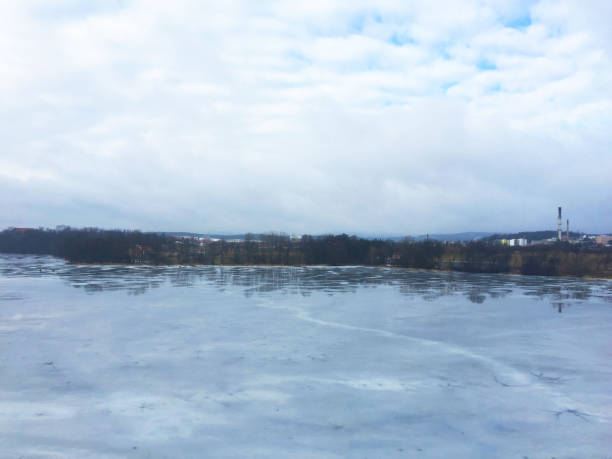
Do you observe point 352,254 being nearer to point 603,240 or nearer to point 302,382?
point 302,382

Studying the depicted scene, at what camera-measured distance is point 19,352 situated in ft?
23.3

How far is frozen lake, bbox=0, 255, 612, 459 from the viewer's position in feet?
13.4

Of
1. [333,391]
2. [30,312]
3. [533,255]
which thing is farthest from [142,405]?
[533,255]

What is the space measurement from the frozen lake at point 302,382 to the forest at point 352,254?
1684 cm

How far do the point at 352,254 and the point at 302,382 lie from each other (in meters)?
30.2

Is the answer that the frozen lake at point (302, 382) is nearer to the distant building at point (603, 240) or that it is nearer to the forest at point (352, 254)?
the forest at point (352, 254)

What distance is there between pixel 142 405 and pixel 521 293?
14279mm

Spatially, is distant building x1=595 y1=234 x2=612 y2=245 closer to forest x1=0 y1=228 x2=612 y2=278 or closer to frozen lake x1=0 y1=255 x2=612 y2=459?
forest x1=0 y1=228 x2=612 y2=278

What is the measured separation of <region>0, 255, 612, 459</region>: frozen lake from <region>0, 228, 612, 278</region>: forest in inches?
663

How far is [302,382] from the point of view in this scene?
5719 millimetres

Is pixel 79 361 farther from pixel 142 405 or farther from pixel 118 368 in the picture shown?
pixel 142 405

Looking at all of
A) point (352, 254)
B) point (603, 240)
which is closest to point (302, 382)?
point (352, 254)

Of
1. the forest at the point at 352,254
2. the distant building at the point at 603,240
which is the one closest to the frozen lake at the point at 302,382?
the forest at the point at 352,254

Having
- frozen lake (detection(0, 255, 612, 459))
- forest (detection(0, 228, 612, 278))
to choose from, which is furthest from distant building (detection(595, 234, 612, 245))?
frozen lake (detection(0, 255, 612, 459))
